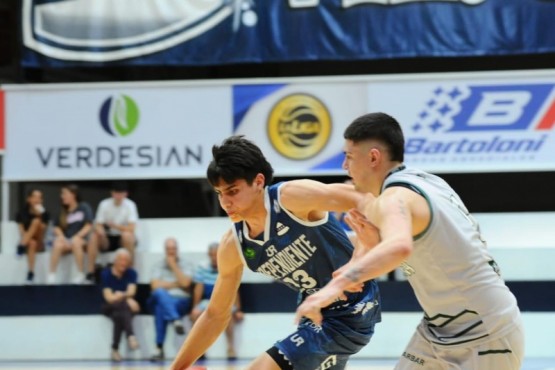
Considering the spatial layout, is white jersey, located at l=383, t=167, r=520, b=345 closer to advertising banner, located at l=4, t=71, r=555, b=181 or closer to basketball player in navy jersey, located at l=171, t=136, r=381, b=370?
basketball player in navy jersey, located at l=171, t=136, r=381, b=370

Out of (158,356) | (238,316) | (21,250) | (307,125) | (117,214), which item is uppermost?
(307,125)

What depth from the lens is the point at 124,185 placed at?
12.4 metres

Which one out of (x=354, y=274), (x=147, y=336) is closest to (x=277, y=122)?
(x=147, y=336)

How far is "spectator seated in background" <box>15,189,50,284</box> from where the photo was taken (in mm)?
12219

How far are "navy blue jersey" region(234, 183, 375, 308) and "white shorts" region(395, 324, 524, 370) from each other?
80 cm

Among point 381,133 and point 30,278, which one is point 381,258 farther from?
point 30,278

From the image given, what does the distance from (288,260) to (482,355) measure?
3.84ft

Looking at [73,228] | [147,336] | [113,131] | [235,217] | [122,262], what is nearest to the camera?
[235,217]

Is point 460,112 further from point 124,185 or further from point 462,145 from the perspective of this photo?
point 124,185

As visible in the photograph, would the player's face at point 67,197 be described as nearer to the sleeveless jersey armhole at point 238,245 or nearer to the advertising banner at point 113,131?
→ the advertising banner at point 113,131

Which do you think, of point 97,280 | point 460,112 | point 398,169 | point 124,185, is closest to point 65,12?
point 124,185

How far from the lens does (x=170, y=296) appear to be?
11547 millimetres

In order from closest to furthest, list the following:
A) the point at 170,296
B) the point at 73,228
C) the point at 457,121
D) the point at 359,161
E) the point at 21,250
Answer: the point at 359,161 < the point at 170,296 < the point at 457,121 < the point at 73,228 < the point at 21,250

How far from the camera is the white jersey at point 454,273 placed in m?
3.36
